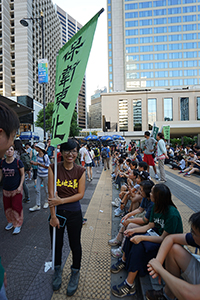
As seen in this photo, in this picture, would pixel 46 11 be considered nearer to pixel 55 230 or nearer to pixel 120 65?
pixel 120 65

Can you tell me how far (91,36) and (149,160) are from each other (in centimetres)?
579

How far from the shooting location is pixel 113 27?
59.0 meters

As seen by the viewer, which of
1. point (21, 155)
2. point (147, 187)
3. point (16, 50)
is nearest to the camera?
point (147, 187)

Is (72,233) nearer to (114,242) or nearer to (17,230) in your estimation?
(114,242)

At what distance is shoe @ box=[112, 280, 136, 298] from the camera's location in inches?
76.9

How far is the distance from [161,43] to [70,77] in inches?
2435

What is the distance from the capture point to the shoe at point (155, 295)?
1784 mm

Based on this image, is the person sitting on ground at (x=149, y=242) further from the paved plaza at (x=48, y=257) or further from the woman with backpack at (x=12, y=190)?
A: the woman with backpack at (x=12, y=190)

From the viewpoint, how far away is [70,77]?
1863 mm

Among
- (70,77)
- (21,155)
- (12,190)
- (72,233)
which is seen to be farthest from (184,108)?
(72,233)

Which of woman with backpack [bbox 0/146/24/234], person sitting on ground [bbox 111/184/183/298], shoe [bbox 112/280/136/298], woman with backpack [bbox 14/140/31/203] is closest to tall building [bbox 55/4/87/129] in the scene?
woman with backpack [bbox 14/140/31/203]

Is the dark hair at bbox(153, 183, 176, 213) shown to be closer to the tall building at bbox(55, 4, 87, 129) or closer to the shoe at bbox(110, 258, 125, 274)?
the shoe at bbox(110, 258, 125, 274)

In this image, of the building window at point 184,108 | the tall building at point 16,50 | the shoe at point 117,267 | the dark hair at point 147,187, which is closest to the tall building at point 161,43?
the building window at point 184,108

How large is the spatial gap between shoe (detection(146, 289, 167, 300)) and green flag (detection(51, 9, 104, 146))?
1996 mm
